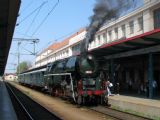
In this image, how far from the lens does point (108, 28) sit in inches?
2112

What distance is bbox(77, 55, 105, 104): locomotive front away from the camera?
83.0 feet

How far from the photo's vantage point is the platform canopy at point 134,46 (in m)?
25.4

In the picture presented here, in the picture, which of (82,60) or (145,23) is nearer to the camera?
(82,60)

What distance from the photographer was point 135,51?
100.0 feet

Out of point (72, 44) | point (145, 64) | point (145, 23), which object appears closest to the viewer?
point (145, 64)

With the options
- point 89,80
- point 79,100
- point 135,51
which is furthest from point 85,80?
point 135,51

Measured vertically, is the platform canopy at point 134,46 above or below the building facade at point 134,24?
below

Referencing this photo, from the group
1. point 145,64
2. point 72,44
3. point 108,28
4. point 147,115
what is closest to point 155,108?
point 147,115

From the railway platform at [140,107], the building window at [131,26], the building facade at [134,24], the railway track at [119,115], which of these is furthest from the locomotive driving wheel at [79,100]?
the building window at [131,26]

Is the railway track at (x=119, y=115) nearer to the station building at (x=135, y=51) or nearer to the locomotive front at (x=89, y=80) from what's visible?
the locomotive front at (x=89, y=80)

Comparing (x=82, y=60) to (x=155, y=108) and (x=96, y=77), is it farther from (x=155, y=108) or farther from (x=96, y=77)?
(x=155, y=108)

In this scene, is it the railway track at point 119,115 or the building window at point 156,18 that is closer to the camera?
the railway track at point 119,115

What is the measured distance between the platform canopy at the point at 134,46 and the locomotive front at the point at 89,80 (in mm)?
3112

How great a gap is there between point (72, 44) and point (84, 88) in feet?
165
